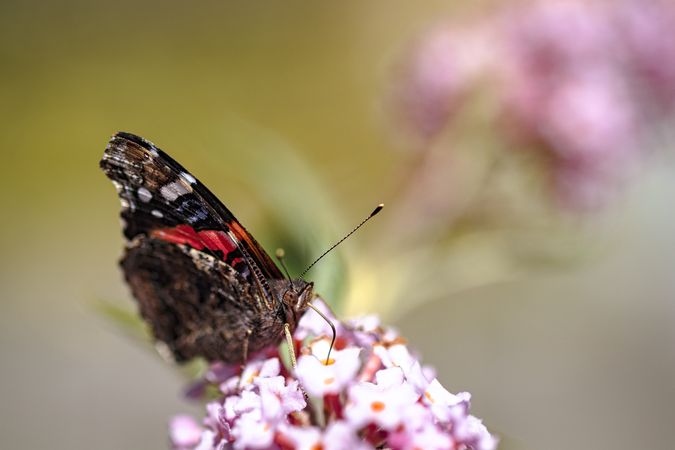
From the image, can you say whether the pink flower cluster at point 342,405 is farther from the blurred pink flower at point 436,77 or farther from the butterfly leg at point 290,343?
the blurred pink flower at point 436,77

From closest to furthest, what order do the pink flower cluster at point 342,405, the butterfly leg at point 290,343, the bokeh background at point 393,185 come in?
the pink flower cluster at point 342,405, the butterfly leg at point 290,343, the bokeh background at point 393,185

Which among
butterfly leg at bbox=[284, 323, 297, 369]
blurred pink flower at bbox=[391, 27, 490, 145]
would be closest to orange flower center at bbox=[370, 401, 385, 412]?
butterfly leg at bbox=[284, 323, 297, 369]

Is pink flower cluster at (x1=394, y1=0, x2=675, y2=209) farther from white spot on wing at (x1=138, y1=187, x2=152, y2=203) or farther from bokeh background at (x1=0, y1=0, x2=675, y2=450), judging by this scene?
white spot on wing at (x1=138, y1=187, x2=152, y2=203)

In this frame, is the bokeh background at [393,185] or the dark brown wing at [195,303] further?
the bokeh background at [393,185]

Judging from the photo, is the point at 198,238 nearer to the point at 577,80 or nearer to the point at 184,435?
the point at 184,435

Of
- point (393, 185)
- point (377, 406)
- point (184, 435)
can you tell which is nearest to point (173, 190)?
point (184, 435)

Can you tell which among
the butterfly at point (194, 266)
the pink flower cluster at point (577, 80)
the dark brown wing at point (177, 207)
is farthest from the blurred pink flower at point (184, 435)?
the pink flower cluster at point (577, 80)
